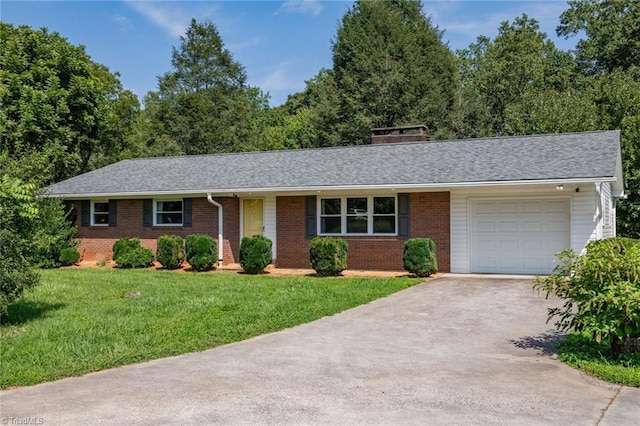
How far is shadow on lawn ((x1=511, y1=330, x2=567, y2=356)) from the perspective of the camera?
7.33 meters

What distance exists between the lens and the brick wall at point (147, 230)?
60.9 feet

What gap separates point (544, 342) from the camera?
7.76m

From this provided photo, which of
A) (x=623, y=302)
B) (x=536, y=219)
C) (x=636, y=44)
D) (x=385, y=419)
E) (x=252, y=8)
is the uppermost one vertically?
(x=636, y=44)

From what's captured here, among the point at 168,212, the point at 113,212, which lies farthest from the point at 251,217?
the point at 113,212

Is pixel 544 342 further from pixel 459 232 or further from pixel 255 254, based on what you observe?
pixel 255 254

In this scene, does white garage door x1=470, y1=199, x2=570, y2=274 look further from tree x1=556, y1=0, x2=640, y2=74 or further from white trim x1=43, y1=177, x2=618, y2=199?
tree x1=556, y1=0, x2=640, y2=74

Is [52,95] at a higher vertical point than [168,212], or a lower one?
higher

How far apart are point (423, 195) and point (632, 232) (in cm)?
1057

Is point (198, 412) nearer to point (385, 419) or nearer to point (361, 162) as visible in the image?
point (385, 419)

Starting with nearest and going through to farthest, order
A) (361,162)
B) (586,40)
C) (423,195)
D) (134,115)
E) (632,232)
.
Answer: (423,195)
(361,162)
(632,232)
(586,40)
(134,115)

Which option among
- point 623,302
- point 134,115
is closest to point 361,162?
point 623,302

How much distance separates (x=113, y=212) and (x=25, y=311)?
10452 millimetres

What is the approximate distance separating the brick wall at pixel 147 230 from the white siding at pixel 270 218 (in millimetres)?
965

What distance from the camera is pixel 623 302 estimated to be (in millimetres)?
6102
